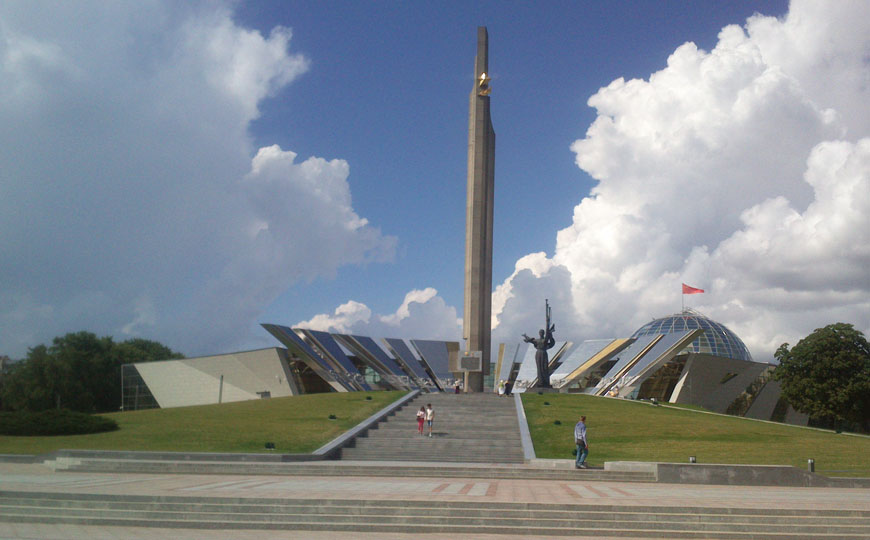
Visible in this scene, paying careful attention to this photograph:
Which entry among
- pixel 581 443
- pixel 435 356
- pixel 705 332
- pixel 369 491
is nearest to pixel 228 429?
pixel 369 491

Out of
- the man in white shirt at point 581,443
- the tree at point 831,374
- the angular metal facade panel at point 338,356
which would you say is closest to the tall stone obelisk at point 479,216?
the angular metal facade panel at point 338,356

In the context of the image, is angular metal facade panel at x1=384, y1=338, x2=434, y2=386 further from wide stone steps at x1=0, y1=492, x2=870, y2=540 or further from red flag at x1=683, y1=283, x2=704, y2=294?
wide stone steps at x1=0, y1=492, x2=870, y2=540

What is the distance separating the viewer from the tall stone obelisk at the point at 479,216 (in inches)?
1602

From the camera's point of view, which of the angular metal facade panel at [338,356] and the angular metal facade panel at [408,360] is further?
the angular metal facade panel at [408,360]

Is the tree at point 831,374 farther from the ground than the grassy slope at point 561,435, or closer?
farther from the ground

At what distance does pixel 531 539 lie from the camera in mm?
8547

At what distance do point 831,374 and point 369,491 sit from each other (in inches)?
1022

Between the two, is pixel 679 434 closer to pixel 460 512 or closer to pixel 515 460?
pixel 515 460

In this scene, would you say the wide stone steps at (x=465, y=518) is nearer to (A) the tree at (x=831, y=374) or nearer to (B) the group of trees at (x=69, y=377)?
(A) the tree at (x=831, y=374)

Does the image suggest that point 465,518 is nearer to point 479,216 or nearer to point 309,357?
point 309,357

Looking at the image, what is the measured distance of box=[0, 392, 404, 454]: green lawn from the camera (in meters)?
18.3

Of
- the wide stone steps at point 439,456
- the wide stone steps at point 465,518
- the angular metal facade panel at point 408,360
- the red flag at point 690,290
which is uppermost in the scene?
the red flag at point 690,290

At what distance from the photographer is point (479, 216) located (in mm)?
41156

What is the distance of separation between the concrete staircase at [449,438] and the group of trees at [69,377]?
28.0m
